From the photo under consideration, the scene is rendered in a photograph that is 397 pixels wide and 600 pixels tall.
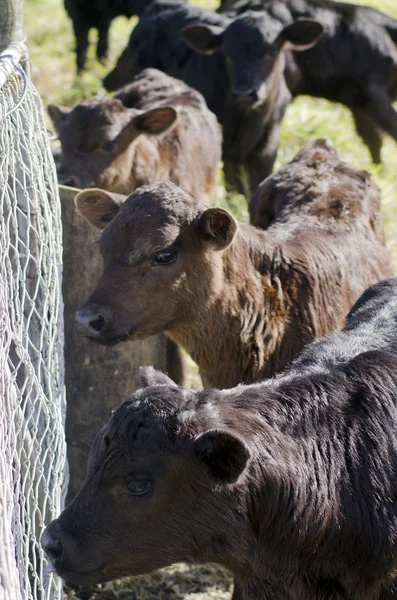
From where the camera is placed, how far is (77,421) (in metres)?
5.80

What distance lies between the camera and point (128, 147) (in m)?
7.85

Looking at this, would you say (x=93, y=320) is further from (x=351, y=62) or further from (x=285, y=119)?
(x=285, y=119)

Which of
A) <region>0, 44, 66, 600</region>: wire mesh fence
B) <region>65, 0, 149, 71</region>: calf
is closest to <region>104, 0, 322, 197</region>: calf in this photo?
<region>65, 0, 149, 71</region>: calf

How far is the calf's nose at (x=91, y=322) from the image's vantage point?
4.79 metres

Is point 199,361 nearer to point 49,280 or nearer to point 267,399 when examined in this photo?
point 49,280

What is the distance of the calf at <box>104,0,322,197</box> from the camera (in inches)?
386

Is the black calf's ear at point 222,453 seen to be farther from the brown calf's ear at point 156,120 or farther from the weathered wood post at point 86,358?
the brown calf's ear at point 156,120

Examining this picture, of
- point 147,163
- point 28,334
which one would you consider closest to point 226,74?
point 147,163

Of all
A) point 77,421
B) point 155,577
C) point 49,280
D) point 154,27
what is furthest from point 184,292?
point 154,27

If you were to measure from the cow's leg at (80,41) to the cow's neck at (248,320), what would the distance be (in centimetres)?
937

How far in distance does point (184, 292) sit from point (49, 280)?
830mm

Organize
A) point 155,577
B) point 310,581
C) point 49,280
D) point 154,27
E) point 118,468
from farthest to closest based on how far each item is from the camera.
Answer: point 154,27, point 155,577, point 49,280, point 310,581, point 118,468

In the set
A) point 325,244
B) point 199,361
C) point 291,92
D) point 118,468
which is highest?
point 118,468

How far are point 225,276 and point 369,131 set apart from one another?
23.0 ft
